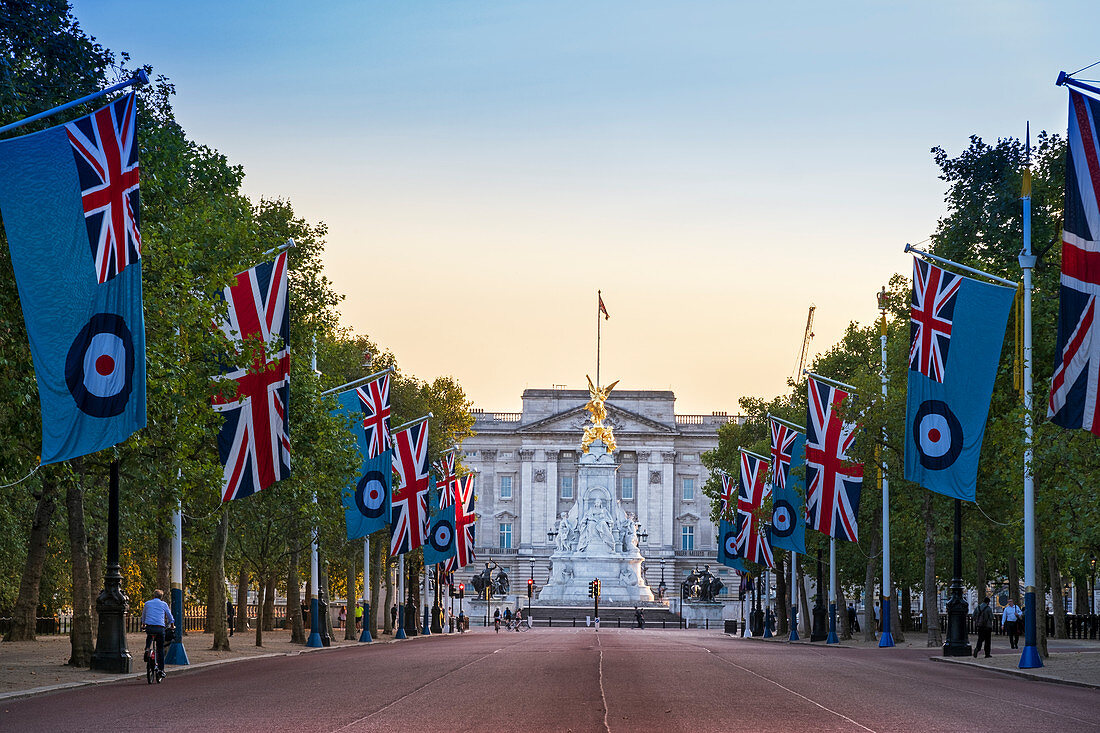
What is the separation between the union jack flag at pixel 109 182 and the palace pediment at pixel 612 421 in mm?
160353

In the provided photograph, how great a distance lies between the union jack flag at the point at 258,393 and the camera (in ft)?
115

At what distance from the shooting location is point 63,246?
2319cm

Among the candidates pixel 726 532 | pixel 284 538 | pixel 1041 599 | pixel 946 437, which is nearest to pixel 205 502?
pixel 284 538

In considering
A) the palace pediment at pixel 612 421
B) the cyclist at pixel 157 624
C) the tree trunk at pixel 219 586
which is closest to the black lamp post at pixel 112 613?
the cyclist at pixel 157 624

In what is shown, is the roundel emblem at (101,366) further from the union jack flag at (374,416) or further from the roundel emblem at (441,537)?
the roundel emblem at (441,537)

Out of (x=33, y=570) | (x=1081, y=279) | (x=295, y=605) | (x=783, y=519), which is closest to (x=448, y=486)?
(x=295, y=605)

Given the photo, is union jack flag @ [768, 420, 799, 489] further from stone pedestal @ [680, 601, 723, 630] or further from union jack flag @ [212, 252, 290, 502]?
stone pedestal @ [680, 601, 723, 630]

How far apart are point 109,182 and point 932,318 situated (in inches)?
841

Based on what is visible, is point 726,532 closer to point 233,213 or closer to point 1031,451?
point 233,213

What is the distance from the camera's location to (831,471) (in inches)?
2042

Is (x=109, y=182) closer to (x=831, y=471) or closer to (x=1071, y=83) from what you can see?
(x=1071, y=83)

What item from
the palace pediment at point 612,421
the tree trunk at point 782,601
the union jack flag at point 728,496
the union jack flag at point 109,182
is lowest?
the tree trunk at point 782,601

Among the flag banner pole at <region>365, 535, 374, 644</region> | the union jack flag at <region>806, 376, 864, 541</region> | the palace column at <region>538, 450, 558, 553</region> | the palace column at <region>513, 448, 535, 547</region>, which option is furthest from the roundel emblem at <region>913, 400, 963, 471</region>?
the palace column at <region>538, 450, 558, 553</region>

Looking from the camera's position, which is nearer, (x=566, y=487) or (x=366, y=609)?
(x=366, y=609)
